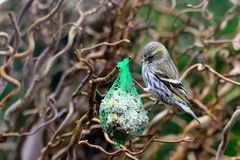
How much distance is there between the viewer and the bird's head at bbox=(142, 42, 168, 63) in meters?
2.84

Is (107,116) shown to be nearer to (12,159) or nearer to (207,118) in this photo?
(207,118)

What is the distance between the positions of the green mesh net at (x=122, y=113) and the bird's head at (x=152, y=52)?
0.27 meters

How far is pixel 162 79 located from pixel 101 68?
1097 millimetres

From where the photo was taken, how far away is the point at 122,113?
2.50 metres

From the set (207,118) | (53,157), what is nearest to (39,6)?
(53,157)

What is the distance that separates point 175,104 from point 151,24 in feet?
5.19

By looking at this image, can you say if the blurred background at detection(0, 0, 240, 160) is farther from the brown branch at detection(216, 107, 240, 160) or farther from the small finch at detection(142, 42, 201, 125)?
the brown branch at detection(216, 107, 240, 160)

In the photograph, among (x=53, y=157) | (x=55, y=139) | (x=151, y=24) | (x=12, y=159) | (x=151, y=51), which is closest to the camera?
(x=151, y=51)

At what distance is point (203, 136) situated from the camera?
4031mm

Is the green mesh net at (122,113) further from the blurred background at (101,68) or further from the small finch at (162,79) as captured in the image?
the blurred background at (101,68)

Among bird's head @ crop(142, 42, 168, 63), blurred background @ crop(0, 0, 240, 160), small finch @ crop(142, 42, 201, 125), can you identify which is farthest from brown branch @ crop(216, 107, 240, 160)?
blurred background @ crop(0, 0, 240, 160)

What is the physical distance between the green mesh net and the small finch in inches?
11.0

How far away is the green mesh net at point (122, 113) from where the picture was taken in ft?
8.09

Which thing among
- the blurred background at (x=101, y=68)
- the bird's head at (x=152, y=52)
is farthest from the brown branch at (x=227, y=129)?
the blurred background at (x=101, y=68)
